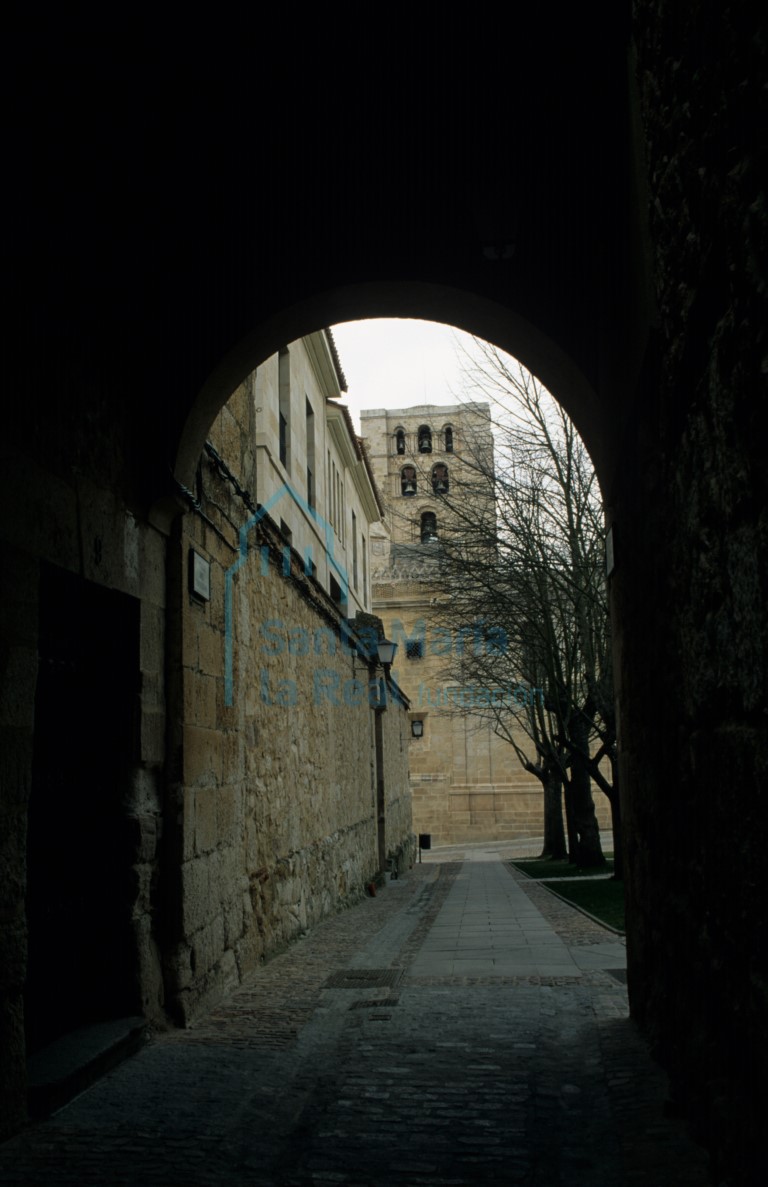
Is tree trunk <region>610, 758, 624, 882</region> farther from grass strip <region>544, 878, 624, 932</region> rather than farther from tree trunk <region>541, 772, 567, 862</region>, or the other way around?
tree trunk <region>541, 772, 567, 862</region>

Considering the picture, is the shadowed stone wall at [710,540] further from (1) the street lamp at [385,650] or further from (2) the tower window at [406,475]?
(2) the tower window at [406,475]

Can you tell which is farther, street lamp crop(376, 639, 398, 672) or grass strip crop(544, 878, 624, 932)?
street lamp crop(376, 639, 398, 672)

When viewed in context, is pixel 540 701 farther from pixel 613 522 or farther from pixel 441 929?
pixel 613 522

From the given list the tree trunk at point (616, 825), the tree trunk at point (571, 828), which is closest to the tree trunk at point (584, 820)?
the tree trunk at point (571, 828)

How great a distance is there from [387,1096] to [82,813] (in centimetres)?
199

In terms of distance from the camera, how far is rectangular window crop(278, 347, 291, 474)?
13812 millimetres

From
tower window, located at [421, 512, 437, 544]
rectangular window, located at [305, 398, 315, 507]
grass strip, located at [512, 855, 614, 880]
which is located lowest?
grass strip, located at [512, 855, 614, 880]

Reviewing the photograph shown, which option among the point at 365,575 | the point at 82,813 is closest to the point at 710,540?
the point at 82,813

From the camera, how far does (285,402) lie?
1389 cm

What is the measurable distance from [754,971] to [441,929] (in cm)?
765

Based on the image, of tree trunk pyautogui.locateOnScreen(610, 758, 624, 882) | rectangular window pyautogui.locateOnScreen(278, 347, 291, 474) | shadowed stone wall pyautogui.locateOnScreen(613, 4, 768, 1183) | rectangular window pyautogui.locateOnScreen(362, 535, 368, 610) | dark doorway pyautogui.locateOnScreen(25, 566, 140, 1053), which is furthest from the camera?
rectangular window pyautogui.locateOnScreen(362, 535, 368, 610)

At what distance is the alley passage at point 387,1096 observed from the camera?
3.06m

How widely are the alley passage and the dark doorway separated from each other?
1.43ft

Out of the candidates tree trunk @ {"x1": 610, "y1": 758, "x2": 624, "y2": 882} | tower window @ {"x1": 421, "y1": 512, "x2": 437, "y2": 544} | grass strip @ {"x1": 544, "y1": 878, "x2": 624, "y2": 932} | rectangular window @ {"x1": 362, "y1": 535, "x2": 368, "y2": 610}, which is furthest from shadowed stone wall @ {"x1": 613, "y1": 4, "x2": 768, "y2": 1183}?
rectangular window @ {"x1": 362, "y1": 535, "x2": 368, "y2": 610}
